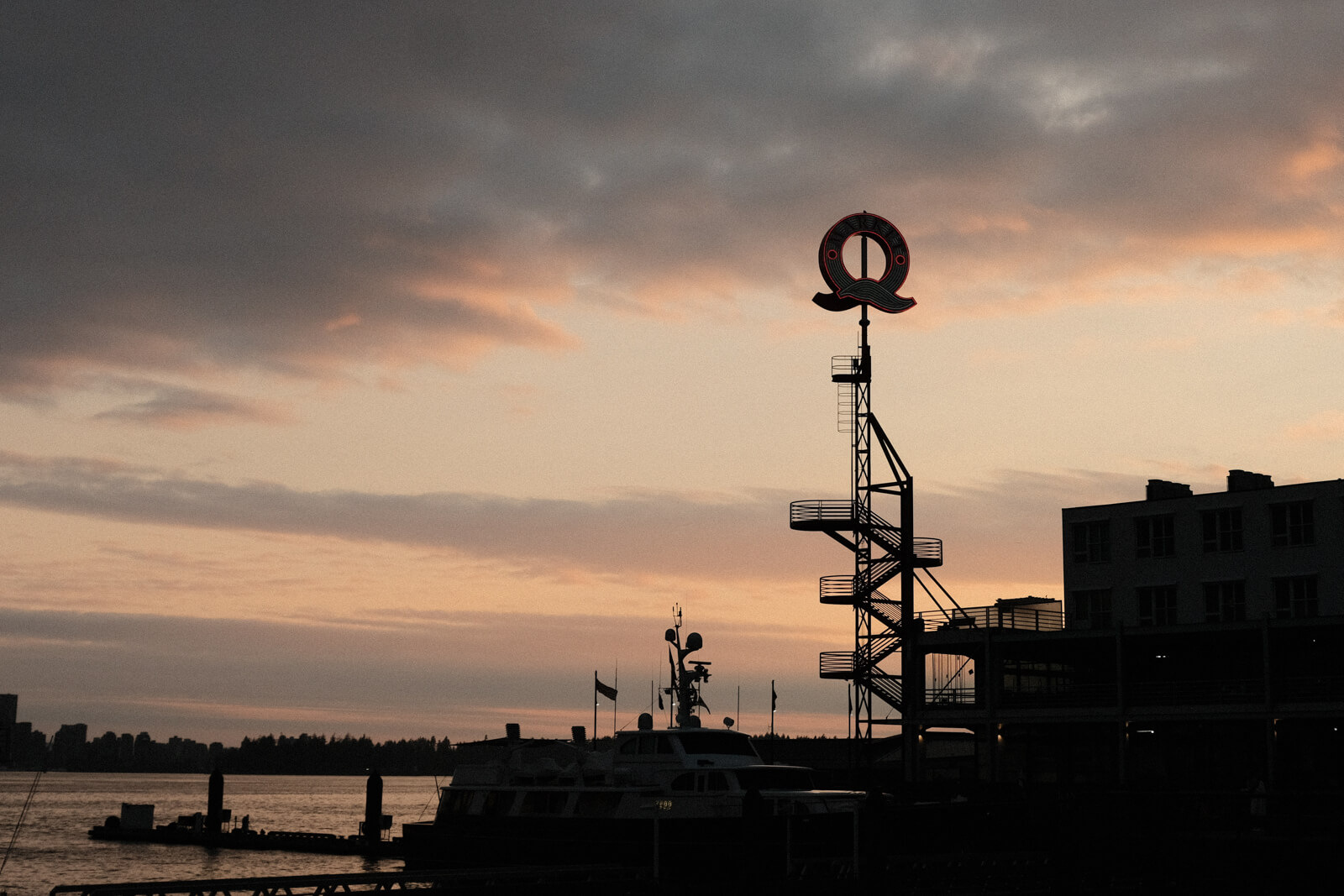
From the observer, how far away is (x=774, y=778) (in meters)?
40.2

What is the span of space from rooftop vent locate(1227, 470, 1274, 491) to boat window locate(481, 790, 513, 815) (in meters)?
41.9

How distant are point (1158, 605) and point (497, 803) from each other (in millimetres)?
39490

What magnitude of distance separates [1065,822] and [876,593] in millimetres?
35760

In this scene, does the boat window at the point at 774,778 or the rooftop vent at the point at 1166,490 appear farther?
the rooftop vent at the point at 1166,490

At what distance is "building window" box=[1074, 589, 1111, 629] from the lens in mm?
72875

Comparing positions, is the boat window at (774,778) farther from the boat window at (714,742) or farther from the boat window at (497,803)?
the boat window at (497,803)

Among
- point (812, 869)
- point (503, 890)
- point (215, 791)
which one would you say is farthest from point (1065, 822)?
point (215, 791)

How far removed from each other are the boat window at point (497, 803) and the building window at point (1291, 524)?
40566 millimetres

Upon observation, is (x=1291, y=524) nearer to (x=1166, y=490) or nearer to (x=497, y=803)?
(x=1166, y=490)

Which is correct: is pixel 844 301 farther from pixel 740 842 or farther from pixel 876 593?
pixel 740 842

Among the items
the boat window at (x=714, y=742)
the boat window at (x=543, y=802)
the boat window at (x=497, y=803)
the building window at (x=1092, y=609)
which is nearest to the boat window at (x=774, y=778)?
the boat window at (x=714, y=742)

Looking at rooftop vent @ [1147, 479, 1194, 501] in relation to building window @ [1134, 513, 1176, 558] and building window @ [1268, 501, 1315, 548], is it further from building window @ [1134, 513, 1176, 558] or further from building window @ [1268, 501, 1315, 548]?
building window @ [1268, 501, 1315, 548]

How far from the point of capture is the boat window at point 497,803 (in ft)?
145

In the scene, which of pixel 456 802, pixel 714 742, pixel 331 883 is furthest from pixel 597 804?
pixel 331 883
